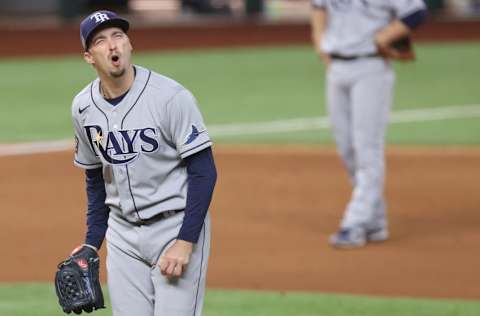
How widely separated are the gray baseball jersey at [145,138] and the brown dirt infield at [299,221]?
2.84 metres

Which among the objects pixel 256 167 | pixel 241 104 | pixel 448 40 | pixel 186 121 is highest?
pixel 186 121

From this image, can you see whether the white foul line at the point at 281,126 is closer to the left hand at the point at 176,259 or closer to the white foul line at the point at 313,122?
the white foul line at the point at 313,122

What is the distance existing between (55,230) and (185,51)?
15984 mm

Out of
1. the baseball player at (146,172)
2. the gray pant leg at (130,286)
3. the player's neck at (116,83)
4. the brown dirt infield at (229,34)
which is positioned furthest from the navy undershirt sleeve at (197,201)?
the brown dirt infield at (229,34)

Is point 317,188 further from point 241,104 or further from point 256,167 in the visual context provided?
point 241,104

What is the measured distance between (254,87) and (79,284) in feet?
44.7

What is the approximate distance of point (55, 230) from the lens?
8.67 m

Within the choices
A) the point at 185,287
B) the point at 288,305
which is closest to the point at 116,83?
the point at 185,287

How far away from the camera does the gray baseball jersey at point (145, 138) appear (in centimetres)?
425

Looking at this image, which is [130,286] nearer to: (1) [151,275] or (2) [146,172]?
(1) [151,275]

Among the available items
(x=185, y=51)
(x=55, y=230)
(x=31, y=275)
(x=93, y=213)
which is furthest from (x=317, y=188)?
(x=185, y=51)

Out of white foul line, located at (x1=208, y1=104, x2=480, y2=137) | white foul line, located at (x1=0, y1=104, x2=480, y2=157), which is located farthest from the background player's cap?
white foul line, located at (x1=208, y1=104, x2=480, y2=137)

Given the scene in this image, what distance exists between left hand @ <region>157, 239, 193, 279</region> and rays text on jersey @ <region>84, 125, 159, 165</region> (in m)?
0.37

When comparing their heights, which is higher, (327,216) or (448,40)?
(327,216)
